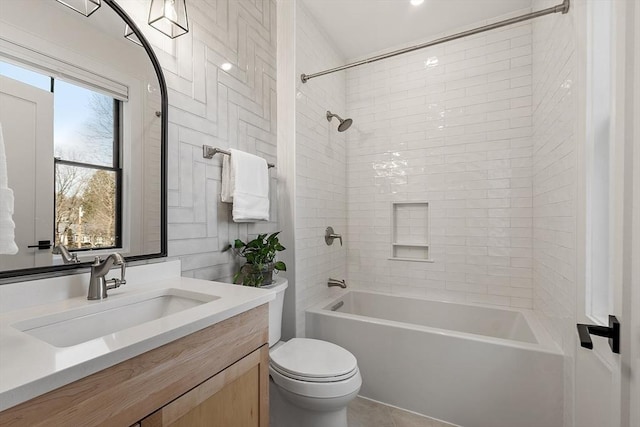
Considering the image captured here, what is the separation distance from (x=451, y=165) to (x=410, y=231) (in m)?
0.68

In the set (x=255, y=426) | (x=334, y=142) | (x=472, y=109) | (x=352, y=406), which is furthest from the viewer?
(x=334, y=142)

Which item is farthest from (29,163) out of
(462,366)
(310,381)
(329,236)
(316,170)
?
(462,366)

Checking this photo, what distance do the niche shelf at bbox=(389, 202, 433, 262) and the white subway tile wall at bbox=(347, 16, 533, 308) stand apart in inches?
1.4

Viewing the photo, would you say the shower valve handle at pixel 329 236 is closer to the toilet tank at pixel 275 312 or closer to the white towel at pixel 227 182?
the toilet tank at pixel 275 312

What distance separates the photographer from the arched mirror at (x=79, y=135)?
895mm

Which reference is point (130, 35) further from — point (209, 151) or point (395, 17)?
point (395, 17)

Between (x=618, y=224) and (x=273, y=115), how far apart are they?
6.16ft

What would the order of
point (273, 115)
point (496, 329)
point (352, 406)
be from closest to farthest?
point (352, 406), point (273, 115), point (496, 329)

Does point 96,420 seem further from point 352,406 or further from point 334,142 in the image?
point 334,142

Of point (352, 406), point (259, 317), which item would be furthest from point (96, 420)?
point (352, 406)

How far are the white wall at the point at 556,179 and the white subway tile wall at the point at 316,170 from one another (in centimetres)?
151

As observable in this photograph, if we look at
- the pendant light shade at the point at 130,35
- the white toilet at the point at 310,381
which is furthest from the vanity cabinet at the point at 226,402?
the pendant light shade at the point at 130,35

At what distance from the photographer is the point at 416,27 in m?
2.43

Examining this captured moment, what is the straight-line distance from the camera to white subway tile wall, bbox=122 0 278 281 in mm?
1367
